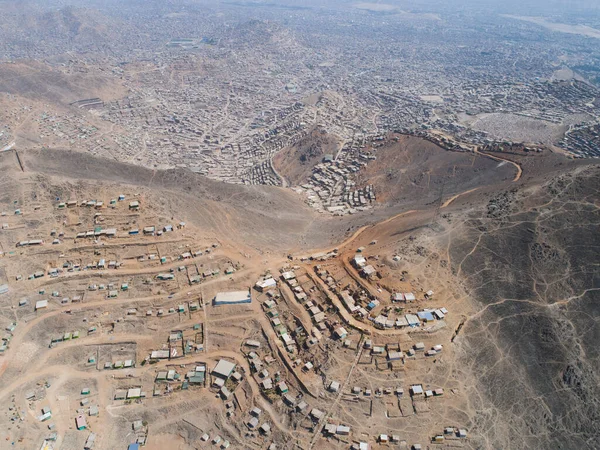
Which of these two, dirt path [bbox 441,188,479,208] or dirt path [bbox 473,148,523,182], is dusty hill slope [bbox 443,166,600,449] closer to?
dirt path [bbox 441,188,479,208]

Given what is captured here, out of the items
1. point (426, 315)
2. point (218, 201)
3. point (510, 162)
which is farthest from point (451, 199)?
point (218, 201)

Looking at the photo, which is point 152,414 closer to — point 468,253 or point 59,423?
point 59,423

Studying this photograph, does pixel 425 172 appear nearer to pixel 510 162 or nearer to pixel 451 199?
pixel 510 162

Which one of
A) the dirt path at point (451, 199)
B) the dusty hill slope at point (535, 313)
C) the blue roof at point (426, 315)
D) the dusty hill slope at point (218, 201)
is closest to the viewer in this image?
the dusty hill slope at point (535, 313)

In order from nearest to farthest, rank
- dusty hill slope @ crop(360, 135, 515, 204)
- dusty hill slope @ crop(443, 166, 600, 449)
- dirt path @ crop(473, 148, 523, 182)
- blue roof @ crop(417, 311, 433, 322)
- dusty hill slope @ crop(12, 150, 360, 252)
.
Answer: dusty hill slope @ crop(443, 166, 600, 449)
blue roof @ crop(417, 311, 433, 322)
dusty hill slope @ crop(12, 150, 360, 252)
dirt path @ crop(473, 148, 523, 182)
dusty hill slope @ crop(360, 135, 515, 204)

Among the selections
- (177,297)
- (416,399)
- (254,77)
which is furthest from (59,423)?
(254,77)

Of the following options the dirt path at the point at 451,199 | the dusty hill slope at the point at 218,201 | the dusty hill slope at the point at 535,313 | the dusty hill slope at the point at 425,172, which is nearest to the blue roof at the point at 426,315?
the dusty hill slope at the point at 535,313

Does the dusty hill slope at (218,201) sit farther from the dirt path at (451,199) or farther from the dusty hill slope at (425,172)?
the dusty hill slope at (425,172)

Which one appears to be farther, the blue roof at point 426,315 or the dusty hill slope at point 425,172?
the dusty hill slope at point 425,172

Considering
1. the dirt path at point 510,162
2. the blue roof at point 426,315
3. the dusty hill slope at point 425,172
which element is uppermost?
the dirt path at point 510,162

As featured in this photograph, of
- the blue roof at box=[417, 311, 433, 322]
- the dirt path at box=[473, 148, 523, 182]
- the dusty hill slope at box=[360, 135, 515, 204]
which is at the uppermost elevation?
the dirt path at box=[473, 148, 523, 182]

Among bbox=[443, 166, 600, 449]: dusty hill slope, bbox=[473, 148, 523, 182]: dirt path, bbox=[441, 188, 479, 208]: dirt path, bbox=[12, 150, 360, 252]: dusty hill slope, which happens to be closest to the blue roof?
bbox=[443, 166, 600, 449]: dusty hill slope
